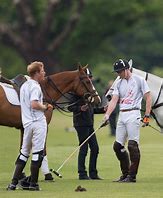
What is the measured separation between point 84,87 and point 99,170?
2.41m

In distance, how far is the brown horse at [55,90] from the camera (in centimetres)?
1580

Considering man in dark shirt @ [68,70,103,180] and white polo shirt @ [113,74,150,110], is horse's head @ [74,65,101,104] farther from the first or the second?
white polo shirt @ [113,74,150,110]

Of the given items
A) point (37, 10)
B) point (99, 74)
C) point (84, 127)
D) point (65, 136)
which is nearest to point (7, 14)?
point (37, 10)

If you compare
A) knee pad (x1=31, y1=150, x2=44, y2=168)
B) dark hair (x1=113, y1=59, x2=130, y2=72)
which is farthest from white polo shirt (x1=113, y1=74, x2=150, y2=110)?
knee pad (x1=31, y1=150, x2=44, y2=168)

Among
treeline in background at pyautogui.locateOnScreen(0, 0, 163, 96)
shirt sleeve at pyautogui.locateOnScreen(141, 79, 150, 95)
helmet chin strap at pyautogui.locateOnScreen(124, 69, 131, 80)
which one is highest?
treeline in background at pyautogui.locateOnScreen(0, 0, 163, 96)

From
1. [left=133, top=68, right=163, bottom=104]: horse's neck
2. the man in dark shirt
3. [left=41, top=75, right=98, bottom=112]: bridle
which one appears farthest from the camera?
the man in dark shirt

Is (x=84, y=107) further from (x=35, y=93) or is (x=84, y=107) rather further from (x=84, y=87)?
(x=35, y=93)

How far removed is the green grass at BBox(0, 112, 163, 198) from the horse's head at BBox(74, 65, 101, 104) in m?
1.43

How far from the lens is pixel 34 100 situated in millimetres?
13938

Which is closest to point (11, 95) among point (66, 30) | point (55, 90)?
point (55, 90)

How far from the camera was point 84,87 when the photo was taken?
16344mm

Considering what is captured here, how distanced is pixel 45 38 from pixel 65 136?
3649 cm

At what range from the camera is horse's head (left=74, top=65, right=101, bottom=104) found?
1630 centimetres

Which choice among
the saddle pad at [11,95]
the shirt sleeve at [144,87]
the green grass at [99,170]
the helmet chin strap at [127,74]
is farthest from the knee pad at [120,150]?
the saddle pad at [11,95]
